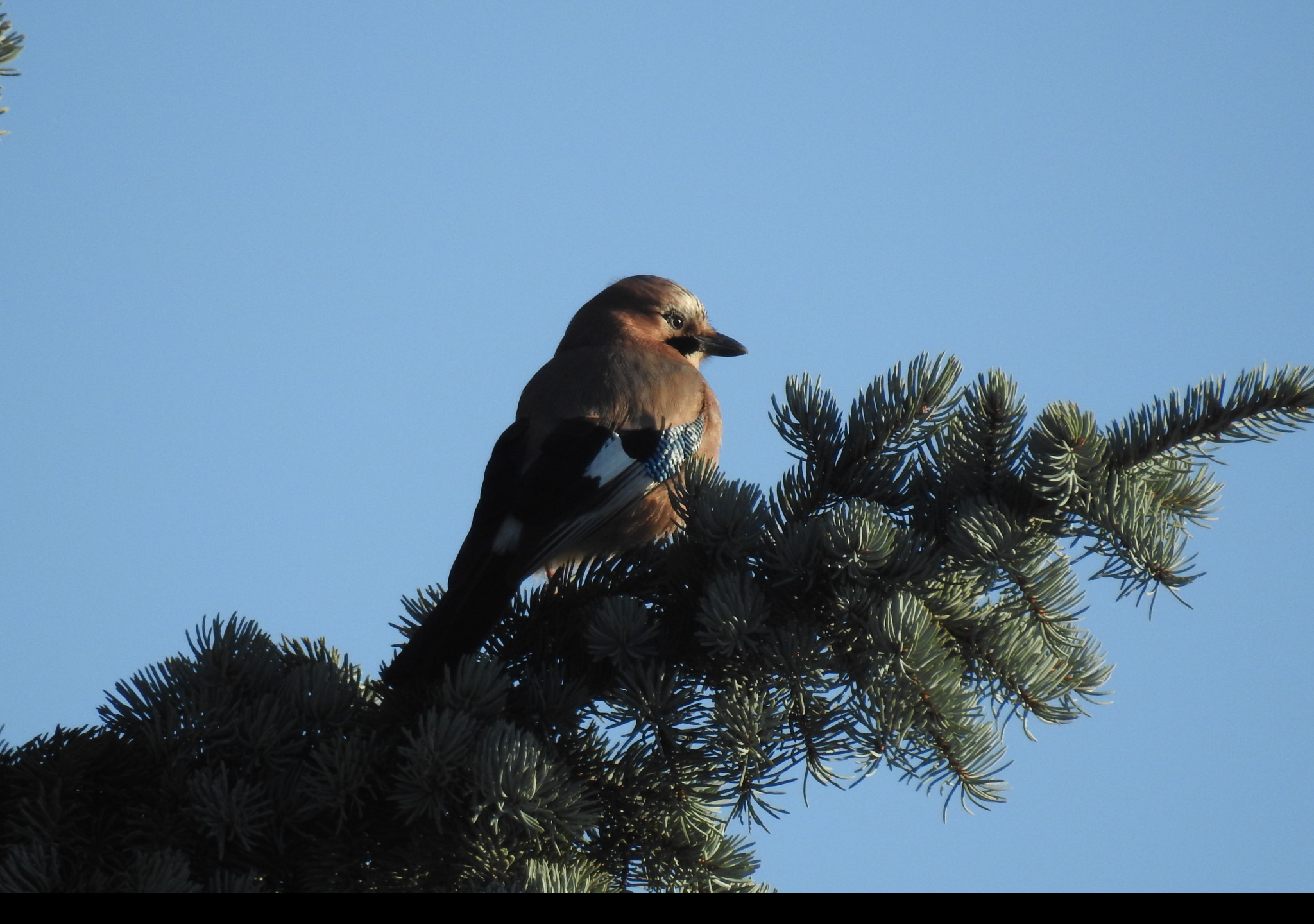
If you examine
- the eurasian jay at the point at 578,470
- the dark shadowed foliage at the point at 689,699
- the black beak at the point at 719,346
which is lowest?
the dark shadowed foliage at the point at 689,699

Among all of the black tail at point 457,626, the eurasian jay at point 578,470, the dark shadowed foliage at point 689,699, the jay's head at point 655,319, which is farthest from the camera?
the jay's head at point 655,319

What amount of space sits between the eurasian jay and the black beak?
0.27 m

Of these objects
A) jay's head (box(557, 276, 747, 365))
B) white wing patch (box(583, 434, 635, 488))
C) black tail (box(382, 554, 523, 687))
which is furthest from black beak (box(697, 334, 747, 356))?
black tail (box(382, 554, 523, 687))

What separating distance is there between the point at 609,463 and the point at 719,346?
5.61 ft

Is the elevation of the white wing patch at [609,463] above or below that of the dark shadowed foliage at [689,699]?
above

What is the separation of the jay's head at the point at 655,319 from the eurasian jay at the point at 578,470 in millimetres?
25

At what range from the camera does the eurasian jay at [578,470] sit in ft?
9.46

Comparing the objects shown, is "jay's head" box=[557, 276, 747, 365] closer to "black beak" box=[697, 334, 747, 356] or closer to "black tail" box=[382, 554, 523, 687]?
"black beak" box=[697, 334, 747, 356]

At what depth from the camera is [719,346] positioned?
5.57 m

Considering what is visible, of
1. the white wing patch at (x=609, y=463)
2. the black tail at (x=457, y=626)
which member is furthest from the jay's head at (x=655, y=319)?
the black tail at (x=457, y=626)

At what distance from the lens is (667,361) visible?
4.79m

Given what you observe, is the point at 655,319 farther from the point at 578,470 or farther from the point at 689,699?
the point at 689,699

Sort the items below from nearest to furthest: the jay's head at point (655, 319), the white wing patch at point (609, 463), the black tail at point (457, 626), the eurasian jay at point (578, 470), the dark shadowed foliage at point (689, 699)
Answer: the dark shadowed foliage at point (689, 699), the black tail at point (457, 626), the eurasian jay at point (578, 470), the white wing patch at point (609, 463), the jay's head at point (655, 319)

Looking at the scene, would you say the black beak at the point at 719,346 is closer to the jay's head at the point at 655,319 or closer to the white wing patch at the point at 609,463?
the jay's head at the point at 655,319
